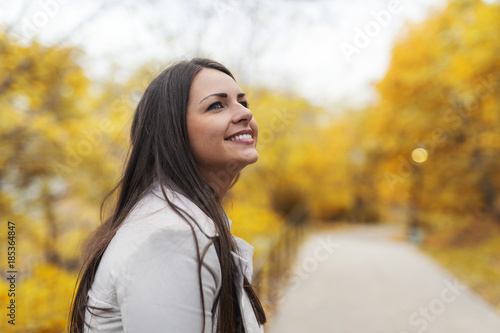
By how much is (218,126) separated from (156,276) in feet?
1.89

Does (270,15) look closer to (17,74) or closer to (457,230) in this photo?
(17,74)

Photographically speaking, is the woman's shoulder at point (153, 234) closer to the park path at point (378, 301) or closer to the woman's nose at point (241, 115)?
the woman's nose at point (241, 115)

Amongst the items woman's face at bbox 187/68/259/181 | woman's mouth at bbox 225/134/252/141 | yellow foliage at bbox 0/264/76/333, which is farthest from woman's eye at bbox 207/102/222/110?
yellow foliage at bbox 0/264/76/333

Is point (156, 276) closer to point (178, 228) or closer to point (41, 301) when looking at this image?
point (178, 228)

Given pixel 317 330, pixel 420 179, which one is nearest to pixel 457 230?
pixel 420 179

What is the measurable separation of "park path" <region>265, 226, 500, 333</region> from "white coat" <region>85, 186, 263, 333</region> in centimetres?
454

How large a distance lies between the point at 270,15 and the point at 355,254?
743 centimetres

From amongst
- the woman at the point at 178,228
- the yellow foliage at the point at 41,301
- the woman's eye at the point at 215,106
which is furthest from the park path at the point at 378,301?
the woman's eye at the point at 215,106

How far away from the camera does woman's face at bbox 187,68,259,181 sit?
133 cm

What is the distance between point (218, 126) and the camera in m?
1.33

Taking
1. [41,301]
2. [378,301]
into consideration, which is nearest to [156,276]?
[41,301]

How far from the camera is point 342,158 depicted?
25219mm

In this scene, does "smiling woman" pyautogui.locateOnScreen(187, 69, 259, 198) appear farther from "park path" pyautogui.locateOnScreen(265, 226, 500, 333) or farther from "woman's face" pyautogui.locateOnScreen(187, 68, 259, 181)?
"park path" pyautogui.locateOnScreen(265, 226, 500, 333)

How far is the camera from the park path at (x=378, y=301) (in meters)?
5.43
